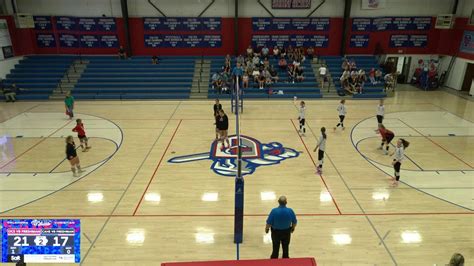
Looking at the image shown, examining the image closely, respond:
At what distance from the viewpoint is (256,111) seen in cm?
1831

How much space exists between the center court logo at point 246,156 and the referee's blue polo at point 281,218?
4.68 meters

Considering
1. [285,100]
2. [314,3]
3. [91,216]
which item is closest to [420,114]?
[285,100]

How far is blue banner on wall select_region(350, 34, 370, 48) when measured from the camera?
25.0 metres

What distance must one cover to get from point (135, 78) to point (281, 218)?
19217 mm

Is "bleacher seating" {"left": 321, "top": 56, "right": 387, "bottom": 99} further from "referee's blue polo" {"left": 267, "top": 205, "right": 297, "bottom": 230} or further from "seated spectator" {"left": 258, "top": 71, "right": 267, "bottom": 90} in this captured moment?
"referee's blue polo" {"left": 267, "top": 205, "right": 297, "bottom": 230}

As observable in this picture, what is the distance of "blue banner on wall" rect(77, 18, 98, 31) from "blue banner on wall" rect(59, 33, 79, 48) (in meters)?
0.92

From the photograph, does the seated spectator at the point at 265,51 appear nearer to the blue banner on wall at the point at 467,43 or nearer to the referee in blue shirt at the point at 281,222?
the blue banner on wall at the point at 467,43

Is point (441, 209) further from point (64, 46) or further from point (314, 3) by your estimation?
point (64, 46)

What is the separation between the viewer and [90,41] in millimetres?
24734

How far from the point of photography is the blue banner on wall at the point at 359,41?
82.0 ft

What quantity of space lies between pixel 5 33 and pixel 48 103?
7.04 m

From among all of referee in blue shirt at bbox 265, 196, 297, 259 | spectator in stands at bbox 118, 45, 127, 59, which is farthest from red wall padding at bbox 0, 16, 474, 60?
referee in blue shirt at bbox 265, 196, 297, 259
